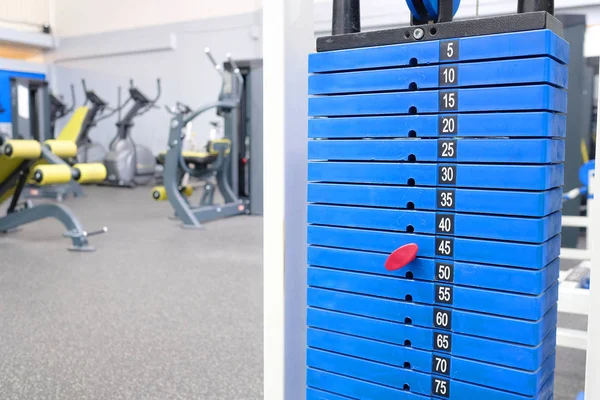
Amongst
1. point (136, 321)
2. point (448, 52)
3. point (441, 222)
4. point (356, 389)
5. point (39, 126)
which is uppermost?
point (39, 126)

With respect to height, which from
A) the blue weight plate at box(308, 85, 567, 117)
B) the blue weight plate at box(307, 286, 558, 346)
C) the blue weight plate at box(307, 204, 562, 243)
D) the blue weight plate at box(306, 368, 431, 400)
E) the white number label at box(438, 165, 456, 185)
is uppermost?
the blue weight plate at box(308, 85, 567, 117)

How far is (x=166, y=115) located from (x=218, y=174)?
4.35m

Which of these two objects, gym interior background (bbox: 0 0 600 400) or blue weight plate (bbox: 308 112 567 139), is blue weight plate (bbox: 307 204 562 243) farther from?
gym interior background (bbox: 0 0 600 400)

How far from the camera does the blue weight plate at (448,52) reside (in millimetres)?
632

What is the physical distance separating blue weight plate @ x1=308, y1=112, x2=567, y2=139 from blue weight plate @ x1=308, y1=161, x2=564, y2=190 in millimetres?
38

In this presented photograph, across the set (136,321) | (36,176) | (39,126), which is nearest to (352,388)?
(136,321)

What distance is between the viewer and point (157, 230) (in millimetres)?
4820

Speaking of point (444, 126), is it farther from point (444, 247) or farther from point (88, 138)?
point (88, 138)

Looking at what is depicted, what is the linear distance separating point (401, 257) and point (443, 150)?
14 cm

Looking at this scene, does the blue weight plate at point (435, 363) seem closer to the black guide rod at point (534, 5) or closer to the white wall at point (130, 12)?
the black guide rod at point (534, 5)

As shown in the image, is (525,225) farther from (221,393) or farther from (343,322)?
(221,393)

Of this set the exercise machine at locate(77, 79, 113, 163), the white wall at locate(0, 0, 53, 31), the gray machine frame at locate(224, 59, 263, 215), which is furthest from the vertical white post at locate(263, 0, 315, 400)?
the white wall at locate(0, 0, 53, 31)

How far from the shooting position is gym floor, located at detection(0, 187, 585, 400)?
1.77 metres

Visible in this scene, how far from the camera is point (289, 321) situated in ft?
2.78
